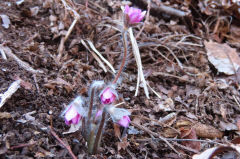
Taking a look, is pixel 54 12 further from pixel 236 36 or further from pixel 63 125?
pixel 236 36

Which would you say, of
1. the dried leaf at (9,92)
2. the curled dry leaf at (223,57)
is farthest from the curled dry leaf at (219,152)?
the dried leaf at (9,92)

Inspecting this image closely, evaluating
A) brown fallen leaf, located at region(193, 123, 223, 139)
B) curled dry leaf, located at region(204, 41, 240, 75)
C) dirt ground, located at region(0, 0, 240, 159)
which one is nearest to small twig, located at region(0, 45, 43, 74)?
dirt ground, located at region(0, 0, 240, 159)

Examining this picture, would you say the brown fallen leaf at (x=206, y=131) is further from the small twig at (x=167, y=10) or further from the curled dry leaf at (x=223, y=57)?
the small twig at (x=167, y=10)

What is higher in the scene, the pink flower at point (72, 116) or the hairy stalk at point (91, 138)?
the pink flower at point (72, 116)

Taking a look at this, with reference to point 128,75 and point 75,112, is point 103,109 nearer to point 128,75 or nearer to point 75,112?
point 75,112

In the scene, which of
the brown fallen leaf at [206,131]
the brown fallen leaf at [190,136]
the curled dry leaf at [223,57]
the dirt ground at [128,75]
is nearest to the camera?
the dirt ground at [128,75]

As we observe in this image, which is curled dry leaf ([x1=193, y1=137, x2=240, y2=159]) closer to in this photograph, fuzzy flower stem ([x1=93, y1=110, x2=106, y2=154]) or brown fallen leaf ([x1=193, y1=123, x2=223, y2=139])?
brown fallen leaf ([x1=193, y1=123, x2=223, y2=139])

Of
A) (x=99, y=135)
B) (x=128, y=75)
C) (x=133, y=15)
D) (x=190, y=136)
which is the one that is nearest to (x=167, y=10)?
(x=128, y=75)
